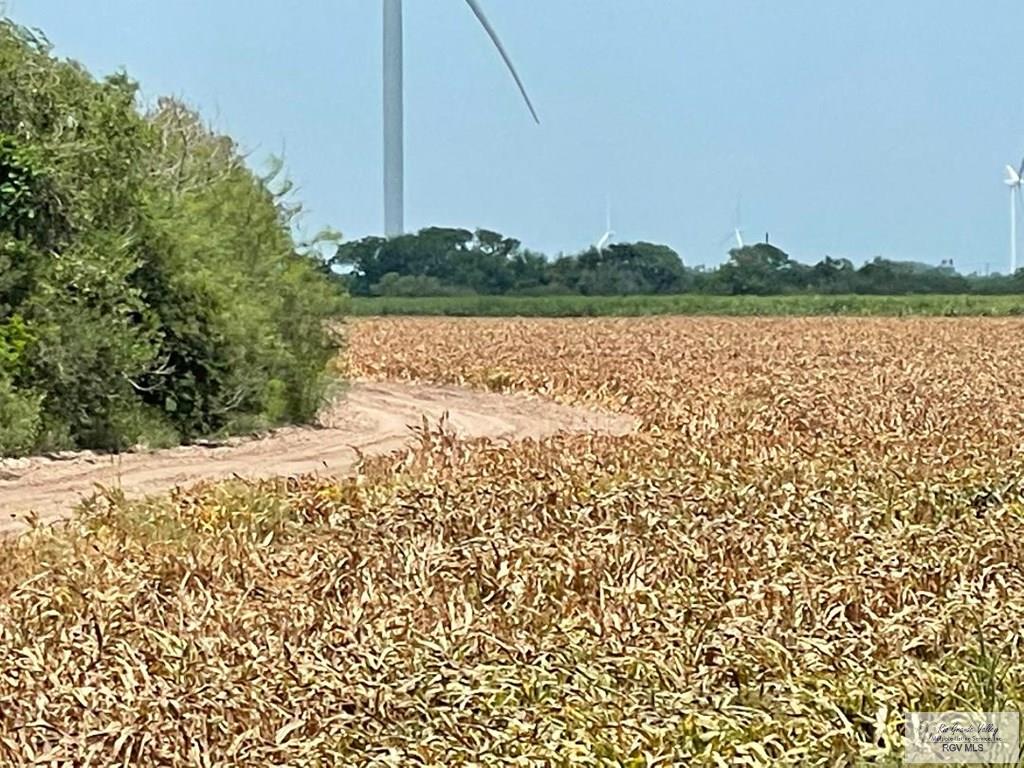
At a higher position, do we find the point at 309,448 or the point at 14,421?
the point at 14,421

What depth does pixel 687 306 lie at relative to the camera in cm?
7306

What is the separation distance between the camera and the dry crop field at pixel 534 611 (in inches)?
251

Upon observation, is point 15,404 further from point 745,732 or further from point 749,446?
point 745,732

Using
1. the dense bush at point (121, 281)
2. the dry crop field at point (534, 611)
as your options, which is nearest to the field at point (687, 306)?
the dense bush at point (121, 281)

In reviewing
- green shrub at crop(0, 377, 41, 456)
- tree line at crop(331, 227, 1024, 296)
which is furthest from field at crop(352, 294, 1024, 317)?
green shrub at crop(0, 377, 41, 456)

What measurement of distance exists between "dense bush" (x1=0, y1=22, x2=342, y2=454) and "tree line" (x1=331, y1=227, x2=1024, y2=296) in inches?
2411

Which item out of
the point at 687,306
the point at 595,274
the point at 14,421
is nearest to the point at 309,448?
the point at 14,421

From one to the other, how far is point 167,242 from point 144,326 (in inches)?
43.1

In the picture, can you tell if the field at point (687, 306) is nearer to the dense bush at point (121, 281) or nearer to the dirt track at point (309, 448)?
the dirt track at point (309, 448)

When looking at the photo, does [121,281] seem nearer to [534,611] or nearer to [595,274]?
[534,611]

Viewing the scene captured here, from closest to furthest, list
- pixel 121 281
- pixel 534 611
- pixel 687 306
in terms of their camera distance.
Answer: pixel 534 611
pixel 121 281
pixel 687 306

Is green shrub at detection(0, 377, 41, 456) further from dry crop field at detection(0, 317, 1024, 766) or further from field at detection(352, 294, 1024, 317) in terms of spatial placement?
field at detection(352, 294, 1024, 317)

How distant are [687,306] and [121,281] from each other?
5641 centimetres

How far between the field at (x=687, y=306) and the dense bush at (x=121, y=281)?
4835 cm
